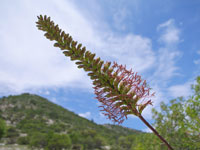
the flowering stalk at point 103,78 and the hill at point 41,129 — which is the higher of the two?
the hill at point 41,129

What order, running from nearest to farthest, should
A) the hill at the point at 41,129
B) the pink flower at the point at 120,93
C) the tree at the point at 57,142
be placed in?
the pink flower at the point at 120,93 → the tree at the point at 57,142 → the hill at the point at 41,129

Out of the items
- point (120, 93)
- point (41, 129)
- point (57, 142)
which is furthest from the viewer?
point (41, 129)

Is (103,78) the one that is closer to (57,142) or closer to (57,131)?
(57,142)

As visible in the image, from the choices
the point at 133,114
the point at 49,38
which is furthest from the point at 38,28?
the point at 133,114

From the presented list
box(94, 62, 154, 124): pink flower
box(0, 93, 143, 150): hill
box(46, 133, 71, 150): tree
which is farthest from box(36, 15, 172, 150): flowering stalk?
box(46, 133, 71, 150): tree

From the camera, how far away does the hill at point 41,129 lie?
70750 millimetres

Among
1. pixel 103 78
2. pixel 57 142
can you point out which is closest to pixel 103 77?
pixel 103 78

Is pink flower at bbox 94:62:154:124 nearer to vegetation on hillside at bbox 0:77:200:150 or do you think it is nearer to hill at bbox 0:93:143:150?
vegetation on hillside at bbox 0:77:200:150

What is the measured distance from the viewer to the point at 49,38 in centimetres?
230

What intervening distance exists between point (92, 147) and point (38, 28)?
3695 inches

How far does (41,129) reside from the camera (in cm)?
9238

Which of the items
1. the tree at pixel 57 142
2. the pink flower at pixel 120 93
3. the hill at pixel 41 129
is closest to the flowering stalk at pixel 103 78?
the pink flower at pixel 120 93

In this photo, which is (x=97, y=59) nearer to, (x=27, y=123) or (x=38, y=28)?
(x=38, y=28)

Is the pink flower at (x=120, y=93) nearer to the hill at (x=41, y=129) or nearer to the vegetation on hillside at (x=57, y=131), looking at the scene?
the vegetation on hillside at (x=57, y=131)
